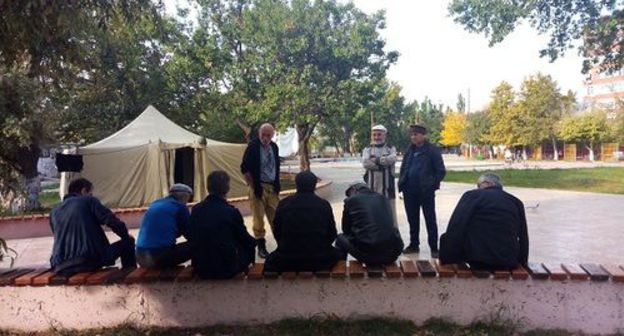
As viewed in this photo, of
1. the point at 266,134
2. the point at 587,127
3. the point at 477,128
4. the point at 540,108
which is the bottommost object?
the point at 266,134

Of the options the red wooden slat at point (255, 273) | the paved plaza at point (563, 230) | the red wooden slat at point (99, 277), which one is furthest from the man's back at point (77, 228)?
the paved plaza at point (563, 230)

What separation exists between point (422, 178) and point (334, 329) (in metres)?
2.77

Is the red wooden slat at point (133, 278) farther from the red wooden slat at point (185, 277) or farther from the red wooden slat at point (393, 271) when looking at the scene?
the red wooden slat at point (393, 271)

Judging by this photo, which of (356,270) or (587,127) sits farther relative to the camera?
(587,127)

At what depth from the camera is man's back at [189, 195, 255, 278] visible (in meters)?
3.96

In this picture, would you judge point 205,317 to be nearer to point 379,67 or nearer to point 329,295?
point 329,295

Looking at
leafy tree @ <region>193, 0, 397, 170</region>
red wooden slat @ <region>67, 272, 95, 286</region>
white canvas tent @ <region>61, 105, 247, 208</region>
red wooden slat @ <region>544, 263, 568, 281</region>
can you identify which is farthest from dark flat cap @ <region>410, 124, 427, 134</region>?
leafy tree @ <region>193, 0, 397, 170</region>

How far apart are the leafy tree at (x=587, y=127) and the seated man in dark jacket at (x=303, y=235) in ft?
167

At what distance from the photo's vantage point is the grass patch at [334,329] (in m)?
3.91

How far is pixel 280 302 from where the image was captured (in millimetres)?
4121

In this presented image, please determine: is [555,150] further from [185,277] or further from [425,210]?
[185,277]

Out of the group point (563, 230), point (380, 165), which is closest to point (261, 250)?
point (380, 165)

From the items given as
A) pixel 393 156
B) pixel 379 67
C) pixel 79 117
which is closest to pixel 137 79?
pixel 79 117

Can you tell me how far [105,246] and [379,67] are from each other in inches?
766
